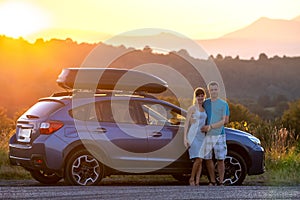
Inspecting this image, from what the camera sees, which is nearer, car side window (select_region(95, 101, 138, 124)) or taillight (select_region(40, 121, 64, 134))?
taillight (select_region(40, 121, 64, 134))

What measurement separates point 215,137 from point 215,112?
469 mm

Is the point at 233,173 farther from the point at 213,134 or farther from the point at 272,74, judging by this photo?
the point at 272,74

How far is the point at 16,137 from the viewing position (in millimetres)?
13273

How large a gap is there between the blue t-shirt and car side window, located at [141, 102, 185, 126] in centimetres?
50

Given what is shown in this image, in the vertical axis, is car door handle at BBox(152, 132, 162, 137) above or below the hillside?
below

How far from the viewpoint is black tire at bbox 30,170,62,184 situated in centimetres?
1380

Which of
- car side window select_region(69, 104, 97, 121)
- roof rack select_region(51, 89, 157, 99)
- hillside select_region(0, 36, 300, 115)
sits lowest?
car side window select_region(69, 104, 97, 121)

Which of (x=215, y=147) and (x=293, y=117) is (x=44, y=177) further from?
(x=293, y=117)

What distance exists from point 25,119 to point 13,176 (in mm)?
2512

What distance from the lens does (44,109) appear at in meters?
12.9

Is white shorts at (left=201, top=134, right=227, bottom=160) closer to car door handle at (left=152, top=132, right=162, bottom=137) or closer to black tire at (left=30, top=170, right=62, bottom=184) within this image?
car door handle at (left=152, top=132, right=162, bottom=137)

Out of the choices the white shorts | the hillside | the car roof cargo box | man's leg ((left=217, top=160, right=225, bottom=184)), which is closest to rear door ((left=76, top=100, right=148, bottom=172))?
the car roof cargo box

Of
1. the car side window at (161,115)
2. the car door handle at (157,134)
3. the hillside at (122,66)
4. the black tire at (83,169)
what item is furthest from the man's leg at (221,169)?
the hillside at (122,66)

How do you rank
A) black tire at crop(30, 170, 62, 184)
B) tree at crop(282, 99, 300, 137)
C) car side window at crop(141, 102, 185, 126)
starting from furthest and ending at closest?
1. tree at crop(282, 99, 300, 137)
2. black tire at crop(30, 170, 62, 184)
3. car side window at crop(141, 102, 185, 126)
